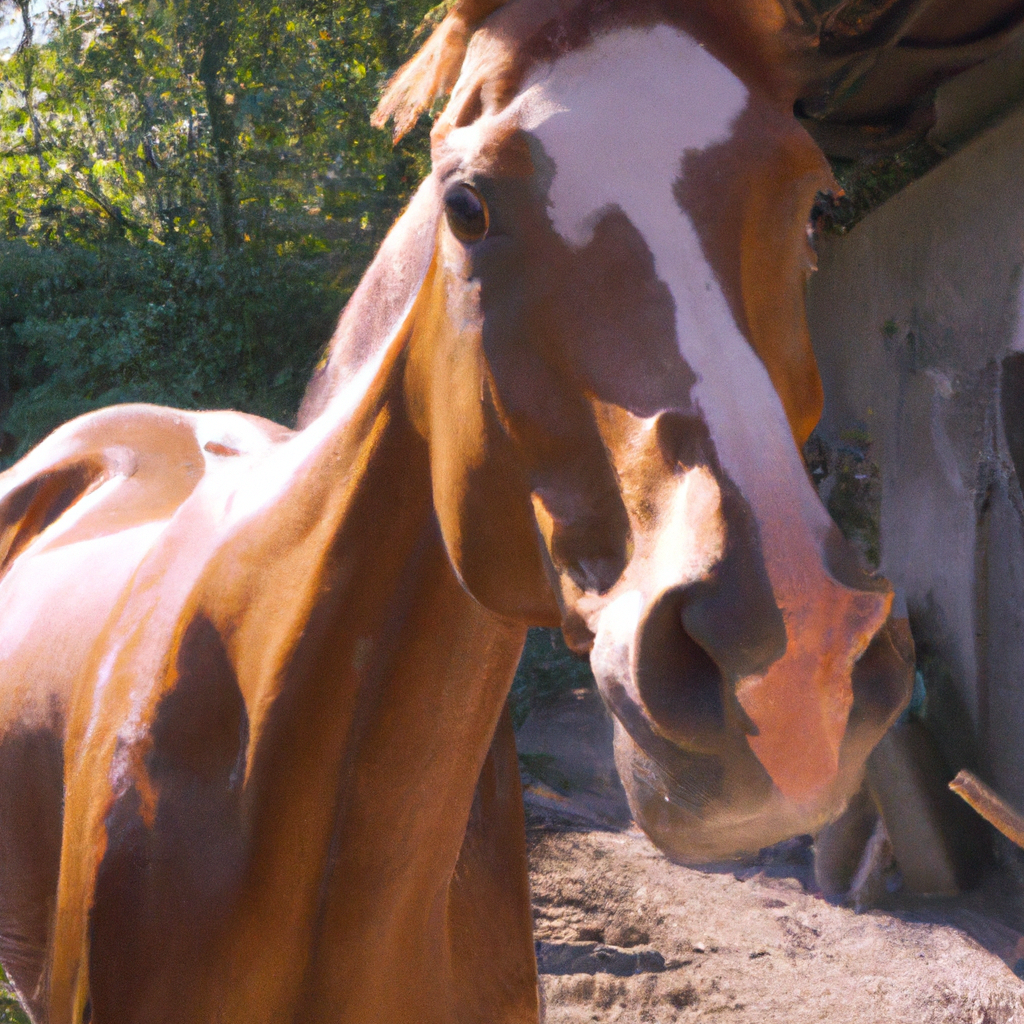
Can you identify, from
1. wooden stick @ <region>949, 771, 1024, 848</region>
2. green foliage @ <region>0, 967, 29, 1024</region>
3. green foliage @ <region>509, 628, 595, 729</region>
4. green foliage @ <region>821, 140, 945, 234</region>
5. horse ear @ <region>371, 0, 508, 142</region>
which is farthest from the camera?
green foliage @ <region>509, 628, 595, 729</region>

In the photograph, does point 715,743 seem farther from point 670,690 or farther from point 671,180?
point 671,180

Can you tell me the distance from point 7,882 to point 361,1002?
829 millimetres

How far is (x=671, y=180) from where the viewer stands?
0.96m

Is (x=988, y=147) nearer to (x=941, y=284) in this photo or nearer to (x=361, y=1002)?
(x=941, y=284)

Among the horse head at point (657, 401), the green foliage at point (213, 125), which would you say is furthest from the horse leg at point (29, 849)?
the green foliage at point (213, 125)

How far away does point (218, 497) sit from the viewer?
155cm

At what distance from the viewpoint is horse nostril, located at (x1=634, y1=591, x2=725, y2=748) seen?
2.75 feet

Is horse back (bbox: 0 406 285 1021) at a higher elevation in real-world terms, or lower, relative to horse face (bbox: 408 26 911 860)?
lower

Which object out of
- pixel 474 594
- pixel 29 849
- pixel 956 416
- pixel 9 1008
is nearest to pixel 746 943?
pixel 956 416

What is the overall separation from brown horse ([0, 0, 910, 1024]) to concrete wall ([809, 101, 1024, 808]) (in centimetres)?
296

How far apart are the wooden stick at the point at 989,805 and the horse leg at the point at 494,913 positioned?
210 cm

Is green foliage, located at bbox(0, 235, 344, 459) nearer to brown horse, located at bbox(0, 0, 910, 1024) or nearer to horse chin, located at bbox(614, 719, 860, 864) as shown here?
brown horse, located at bbox(0, 0, 910, 1024)

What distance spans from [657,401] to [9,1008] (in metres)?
2.59

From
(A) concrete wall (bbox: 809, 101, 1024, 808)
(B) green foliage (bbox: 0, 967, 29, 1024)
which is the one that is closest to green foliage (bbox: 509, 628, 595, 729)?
(A) concrete wall (bbox: 809, 101, 1024, 808)
